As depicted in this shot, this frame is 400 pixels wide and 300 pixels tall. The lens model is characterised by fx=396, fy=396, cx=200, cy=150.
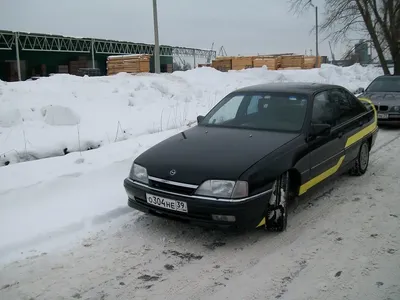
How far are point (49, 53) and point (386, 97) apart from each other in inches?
1529

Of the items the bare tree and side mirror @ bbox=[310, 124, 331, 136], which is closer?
side mirror @ bbox=[310, 124, 331, 136]

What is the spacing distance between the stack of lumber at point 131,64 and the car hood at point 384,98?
57.2 feet

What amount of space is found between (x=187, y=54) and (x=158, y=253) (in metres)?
59.8

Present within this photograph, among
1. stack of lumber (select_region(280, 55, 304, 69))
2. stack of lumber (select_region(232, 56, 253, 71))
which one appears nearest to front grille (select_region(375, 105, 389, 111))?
stack of lumber (select_region(232, 56, 253, 71))

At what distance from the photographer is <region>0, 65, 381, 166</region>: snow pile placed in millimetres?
7574

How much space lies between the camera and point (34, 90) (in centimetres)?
1138

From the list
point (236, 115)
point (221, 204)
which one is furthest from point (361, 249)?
point (236, 115)

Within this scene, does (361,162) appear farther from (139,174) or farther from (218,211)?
(139,174)

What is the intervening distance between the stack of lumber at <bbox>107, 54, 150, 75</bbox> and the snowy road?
73.0ft

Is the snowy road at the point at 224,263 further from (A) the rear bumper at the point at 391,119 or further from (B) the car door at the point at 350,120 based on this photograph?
(A) the rear bumper at the point at 391,119

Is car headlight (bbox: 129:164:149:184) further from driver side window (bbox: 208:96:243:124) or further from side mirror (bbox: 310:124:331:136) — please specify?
side mirror (bbox: 310:124:331:136)

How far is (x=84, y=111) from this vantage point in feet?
32.6

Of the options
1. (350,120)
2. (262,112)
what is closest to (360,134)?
(350,120)

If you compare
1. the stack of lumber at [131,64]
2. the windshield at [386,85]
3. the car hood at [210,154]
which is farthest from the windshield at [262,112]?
the stack of lumber at [131,64]
